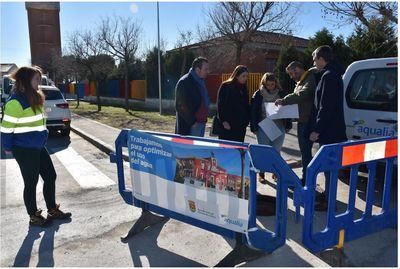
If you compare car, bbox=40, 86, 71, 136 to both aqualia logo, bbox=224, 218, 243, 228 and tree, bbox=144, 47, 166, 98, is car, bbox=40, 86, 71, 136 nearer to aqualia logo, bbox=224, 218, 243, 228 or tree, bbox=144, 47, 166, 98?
aqualia logo, bbox=224, 218, 243, 228

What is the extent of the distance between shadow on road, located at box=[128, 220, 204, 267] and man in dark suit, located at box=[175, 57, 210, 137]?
65.2 inches

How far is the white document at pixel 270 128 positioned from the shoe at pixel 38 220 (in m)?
3.02

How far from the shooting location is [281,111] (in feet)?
16.9

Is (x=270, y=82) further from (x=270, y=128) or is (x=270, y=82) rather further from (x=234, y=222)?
(x=234, y=222)

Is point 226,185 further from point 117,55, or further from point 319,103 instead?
point 117,55

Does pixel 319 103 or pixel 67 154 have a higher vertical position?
pixel 319 103

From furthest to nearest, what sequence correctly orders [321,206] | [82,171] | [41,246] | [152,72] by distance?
[152,72] → [82,171] → [321,206] → [41,246]

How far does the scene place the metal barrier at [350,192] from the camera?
9.52 feet

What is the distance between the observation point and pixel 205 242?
3791 mm

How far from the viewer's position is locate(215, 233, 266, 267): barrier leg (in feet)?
10.9

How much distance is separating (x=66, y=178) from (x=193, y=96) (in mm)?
2848

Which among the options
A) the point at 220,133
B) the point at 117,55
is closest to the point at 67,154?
the point at 220,133

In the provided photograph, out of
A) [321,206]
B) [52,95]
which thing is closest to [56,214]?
[321,206]

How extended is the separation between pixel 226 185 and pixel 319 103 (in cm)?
196
